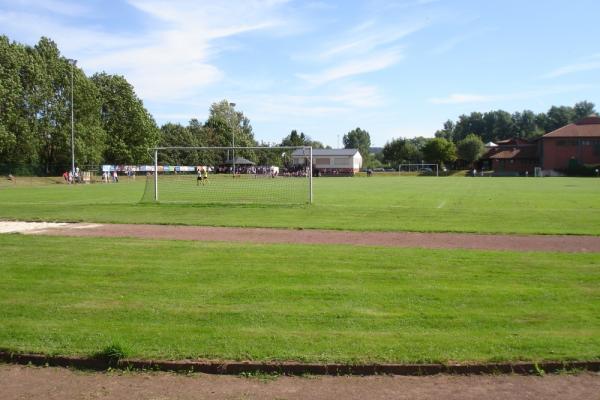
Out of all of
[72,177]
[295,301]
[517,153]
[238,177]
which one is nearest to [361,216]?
[238,177]

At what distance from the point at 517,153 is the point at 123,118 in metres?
82.9

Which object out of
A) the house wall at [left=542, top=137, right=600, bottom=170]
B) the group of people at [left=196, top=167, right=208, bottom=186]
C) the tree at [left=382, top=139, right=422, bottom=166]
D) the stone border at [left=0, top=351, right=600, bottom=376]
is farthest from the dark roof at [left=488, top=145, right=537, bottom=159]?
the stone border at [left=0, top=351, right=600, bottom=376]

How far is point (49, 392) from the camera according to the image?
5152mm

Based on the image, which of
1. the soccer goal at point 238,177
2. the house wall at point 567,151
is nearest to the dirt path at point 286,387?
the soccer goal at point 238,177

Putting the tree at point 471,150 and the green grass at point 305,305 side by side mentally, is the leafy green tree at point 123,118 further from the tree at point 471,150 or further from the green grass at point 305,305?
the tree at point 471,150

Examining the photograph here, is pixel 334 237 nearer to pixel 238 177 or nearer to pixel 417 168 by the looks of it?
pixel 238 177

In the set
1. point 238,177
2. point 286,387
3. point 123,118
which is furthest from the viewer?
point 123,118

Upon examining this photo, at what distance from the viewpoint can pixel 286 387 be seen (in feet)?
17.1

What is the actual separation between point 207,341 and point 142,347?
2.36ft

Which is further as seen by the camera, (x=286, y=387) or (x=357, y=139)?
(x=357, y=139)

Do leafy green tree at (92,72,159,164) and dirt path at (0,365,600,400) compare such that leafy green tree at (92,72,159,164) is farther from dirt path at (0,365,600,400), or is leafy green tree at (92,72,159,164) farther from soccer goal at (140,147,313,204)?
dirt path at (0,365,600,400)

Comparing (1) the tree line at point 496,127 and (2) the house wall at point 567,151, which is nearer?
(2) the house wall at point 567,151

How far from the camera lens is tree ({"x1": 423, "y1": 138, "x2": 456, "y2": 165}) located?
12006cm

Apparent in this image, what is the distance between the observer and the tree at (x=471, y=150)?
121312 mm
